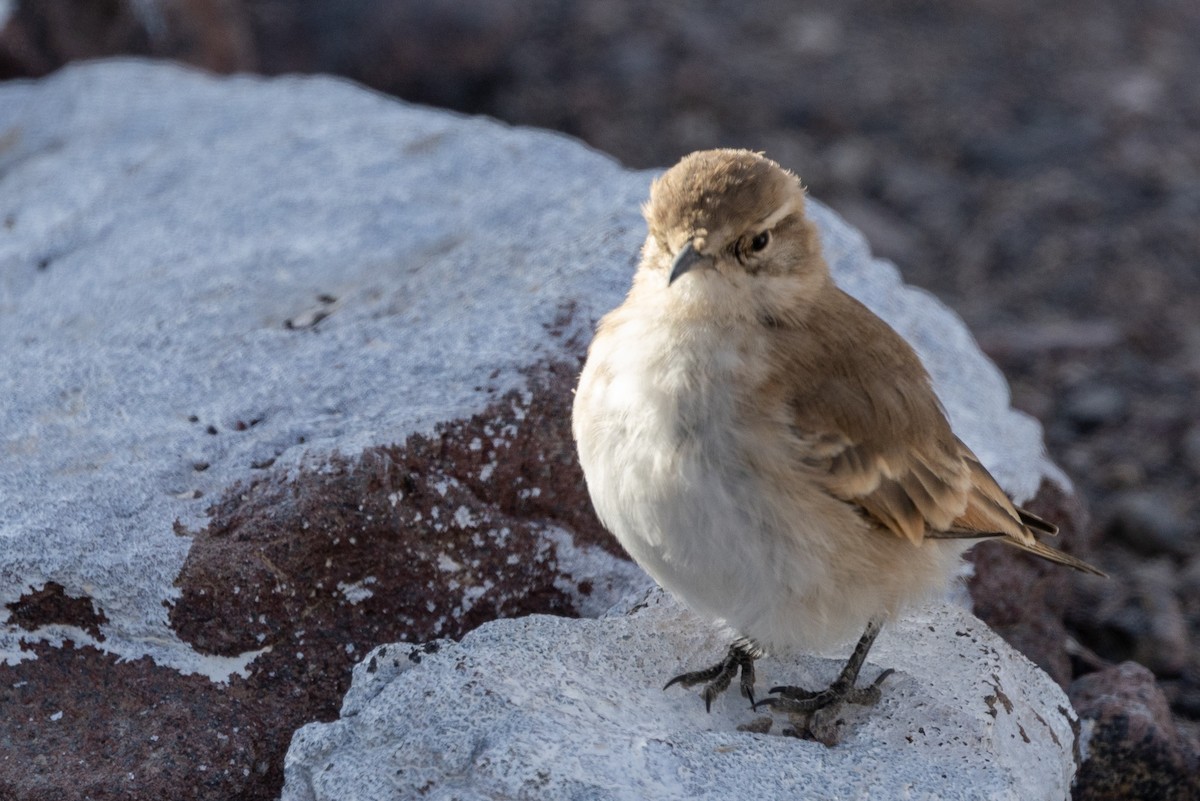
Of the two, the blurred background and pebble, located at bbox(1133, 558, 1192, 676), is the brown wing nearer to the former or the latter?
pebble, located at bbox(1133, 558, 1192, 676)

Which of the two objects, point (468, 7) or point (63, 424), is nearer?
point (63, 424)

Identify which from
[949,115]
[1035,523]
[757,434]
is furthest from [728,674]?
[949,115]

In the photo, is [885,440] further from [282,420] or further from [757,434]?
[282,420]

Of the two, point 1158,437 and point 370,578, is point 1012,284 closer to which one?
point 1158,437

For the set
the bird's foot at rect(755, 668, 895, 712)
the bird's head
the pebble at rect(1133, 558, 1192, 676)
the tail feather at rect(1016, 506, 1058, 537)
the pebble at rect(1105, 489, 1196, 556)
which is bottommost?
the pebble at rect(1105, 489, 1196, 556)

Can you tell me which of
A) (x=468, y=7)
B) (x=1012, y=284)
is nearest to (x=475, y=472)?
(x=1012, y=284)

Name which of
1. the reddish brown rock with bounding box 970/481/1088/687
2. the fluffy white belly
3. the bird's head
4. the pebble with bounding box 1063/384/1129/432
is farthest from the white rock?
the pebble with bounding box 1063/384/1129/432

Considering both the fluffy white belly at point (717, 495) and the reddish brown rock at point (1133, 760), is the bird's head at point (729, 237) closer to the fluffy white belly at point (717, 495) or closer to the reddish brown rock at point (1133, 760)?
the fluffy white belly at point (717, 495)
